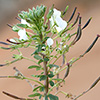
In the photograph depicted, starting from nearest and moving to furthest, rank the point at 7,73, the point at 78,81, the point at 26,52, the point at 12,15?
the point at 78,81 < the point at 7,73 < the point at 26,52 < the point at 12,15

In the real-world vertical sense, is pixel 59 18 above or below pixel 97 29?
below

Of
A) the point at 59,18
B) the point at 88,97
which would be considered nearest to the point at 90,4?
the point at 88,97

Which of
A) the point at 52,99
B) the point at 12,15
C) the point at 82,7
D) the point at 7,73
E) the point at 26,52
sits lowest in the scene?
the point at 52,99

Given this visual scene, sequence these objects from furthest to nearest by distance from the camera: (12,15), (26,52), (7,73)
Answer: (12,15) < (26,52) < (7,73)

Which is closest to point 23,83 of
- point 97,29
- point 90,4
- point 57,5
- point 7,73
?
point 7,73

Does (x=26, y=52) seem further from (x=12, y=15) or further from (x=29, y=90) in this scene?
(x=12, y=15)

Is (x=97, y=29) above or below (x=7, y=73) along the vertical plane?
above

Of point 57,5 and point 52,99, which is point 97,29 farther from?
point 52,99

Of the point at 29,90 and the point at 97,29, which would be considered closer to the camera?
the point at 29,90

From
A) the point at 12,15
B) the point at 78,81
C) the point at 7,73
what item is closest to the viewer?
the point at 78,81
